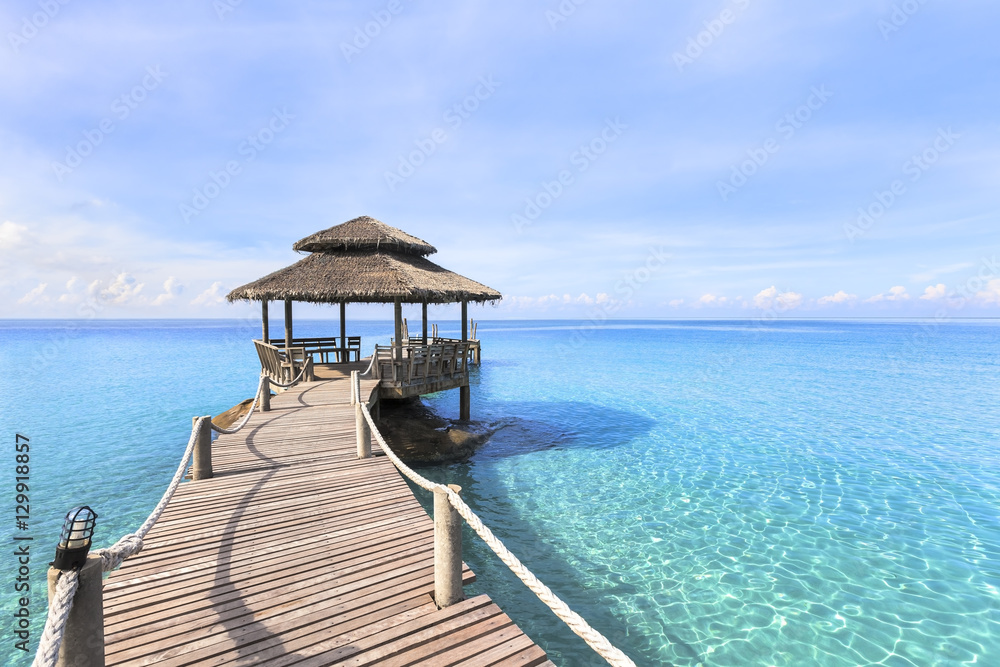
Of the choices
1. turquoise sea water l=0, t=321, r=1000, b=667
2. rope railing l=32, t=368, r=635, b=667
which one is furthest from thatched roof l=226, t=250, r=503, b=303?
rope railing l=32, t=368, r=635, b=667

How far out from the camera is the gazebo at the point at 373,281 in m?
12.2

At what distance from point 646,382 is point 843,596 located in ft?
67.2

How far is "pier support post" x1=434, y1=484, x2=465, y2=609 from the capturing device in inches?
130

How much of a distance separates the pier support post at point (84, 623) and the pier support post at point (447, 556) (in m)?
1.93

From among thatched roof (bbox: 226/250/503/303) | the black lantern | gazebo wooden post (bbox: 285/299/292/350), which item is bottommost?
the black lantern

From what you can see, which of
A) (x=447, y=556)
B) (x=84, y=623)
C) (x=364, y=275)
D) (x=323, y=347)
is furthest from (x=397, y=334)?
(x=84, y=623)

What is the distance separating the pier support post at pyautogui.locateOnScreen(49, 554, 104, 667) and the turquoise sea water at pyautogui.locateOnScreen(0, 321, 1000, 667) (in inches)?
177

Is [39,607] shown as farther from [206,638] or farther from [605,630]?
[605,630]

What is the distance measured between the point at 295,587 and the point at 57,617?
1849 millimetres

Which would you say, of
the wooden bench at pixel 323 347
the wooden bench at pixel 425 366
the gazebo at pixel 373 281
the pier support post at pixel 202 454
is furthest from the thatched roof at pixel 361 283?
the pier support post at pixel 202 454

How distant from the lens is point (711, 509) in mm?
8789

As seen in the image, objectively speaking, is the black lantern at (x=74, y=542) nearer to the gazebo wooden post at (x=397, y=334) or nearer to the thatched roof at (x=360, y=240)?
the gazebo wooden post at (x=397, y=334)

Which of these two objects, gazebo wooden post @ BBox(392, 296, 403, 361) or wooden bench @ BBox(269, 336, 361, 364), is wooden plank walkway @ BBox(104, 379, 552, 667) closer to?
gazebo wooden post @ BBox(392, 296, 403, 361)

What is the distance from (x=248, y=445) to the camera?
7566 millimetres
